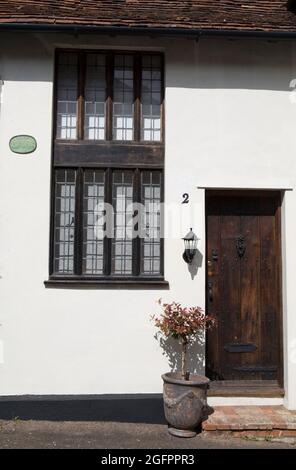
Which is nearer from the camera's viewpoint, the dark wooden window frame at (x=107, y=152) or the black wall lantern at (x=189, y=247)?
the black wall lantern at (x=189, y=247)

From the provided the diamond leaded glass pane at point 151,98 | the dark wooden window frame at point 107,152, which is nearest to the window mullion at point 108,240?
the dark wooden window frame at point 107,152

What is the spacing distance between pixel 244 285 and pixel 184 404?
5.41 ft

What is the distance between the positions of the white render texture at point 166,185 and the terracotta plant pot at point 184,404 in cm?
42

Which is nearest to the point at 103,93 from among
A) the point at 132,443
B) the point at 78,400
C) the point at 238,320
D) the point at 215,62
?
the point at 215,62

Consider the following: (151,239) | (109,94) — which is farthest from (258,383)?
(109,94)

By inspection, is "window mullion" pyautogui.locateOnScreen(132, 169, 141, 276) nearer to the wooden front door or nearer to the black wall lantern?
the black wall lantern

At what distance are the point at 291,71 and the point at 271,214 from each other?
1.77 m

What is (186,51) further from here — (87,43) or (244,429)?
(244,429)

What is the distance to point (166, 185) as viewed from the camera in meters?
5.68

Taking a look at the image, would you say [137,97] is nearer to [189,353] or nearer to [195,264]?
[195,264]

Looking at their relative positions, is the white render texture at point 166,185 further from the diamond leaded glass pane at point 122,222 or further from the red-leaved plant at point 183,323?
the diamond leaded glass pane at point 122,222

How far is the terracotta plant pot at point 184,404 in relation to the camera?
502cm

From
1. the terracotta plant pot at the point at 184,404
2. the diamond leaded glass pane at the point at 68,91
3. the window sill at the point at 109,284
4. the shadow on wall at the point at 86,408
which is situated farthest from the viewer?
the diamond leaded glass pane at the point at 68,91

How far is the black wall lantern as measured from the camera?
5.53 m
